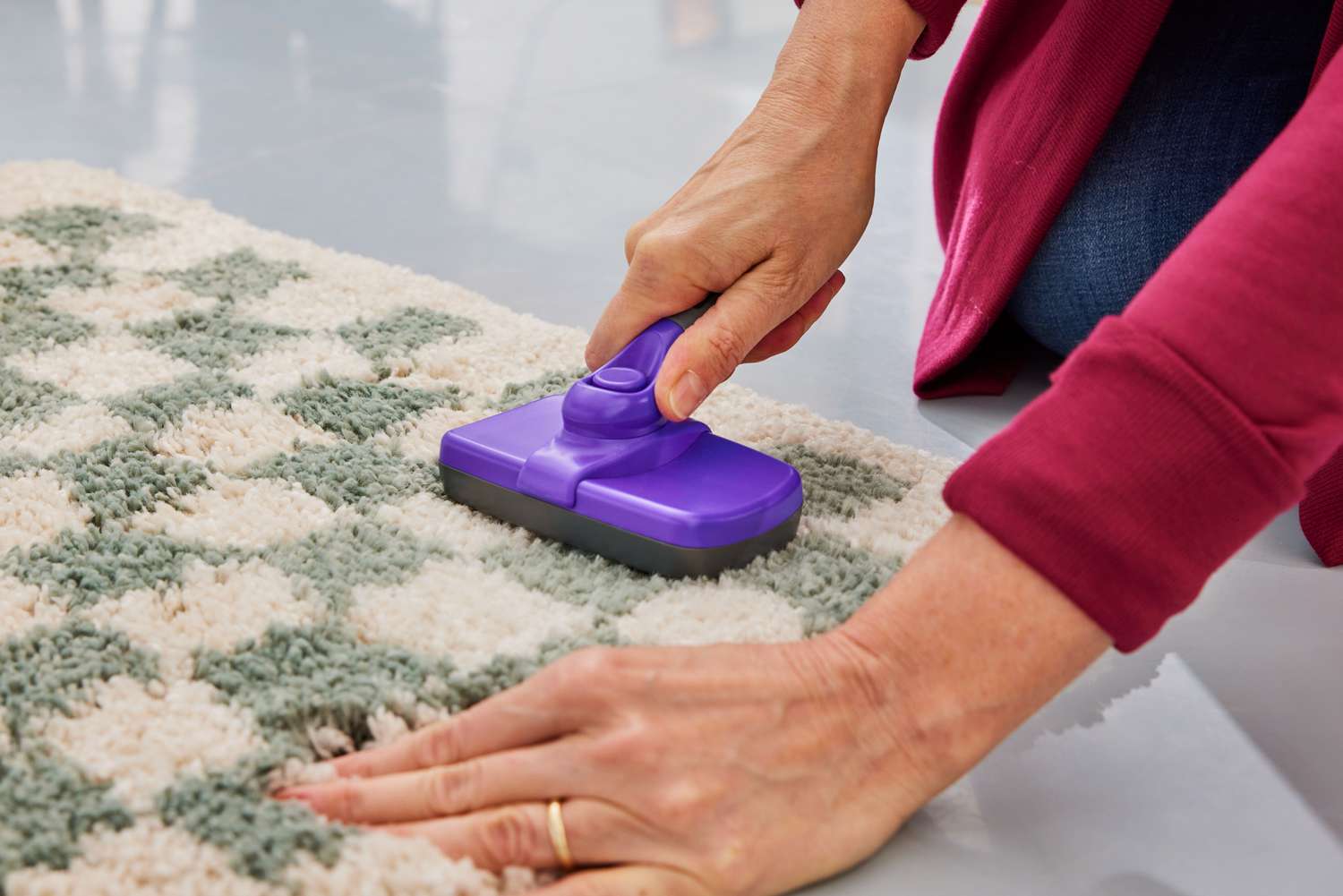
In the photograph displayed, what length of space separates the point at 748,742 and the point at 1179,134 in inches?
30.3

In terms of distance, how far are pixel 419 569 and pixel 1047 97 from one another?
685mm

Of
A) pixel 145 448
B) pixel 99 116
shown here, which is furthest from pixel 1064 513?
pixel 99 116

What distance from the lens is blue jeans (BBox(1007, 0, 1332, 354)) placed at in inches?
41.0

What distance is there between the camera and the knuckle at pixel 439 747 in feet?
1.90

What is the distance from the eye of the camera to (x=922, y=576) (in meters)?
0.58

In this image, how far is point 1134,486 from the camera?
0.53 metres

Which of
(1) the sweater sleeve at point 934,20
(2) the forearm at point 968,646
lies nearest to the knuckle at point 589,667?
(2) the forearm at point 968,646

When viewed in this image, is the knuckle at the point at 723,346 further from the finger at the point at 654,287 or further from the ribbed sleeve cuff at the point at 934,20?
the ribbed sleeve cuff at the point at 934,20

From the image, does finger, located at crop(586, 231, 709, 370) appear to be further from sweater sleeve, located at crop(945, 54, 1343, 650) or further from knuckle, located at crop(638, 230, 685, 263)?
sweater sleeve, located at crop(945, 54, 1343, 650)

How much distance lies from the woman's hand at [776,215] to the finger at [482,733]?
30 cm

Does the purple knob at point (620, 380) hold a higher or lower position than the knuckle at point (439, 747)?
higher

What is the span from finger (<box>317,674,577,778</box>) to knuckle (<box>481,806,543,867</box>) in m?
0.03

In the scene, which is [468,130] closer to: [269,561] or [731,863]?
[269,561]

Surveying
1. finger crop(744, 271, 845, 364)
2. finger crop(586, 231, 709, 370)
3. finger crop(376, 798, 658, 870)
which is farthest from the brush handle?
finger crop(376, 798, 658, 870)
